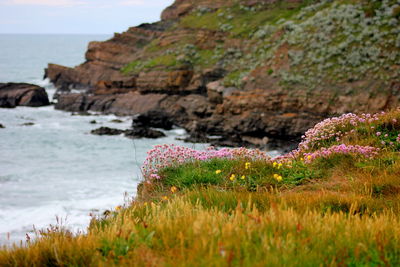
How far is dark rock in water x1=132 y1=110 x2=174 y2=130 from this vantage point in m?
32.3

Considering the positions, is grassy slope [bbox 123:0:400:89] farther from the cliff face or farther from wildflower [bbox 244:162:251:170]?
wildflower [bbox 244:162:251:170]

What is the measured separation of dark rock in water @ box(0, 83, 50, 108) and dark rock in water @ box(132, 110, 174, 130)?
1490 cm

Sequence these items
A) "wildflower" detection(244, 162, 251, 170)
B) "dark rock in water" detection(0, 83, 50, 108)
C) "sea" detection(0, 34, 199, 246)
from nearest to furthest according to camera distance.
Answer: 1. "wildflower" detection(244, 162, 251, 170)
2. "sea" detection(0, 34, 199, 246)
3. "dark rock in water" detection(0, 83, 50, 108)

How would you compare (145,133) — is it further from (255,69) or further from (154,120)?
(255,69)

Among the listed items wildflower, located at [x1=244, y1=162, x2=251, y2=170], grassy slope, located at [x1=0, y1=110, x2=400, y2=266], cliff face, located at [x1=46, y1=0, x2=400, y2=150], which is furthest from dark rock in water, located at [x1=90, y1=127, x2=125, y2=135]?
grassy slope, located at [x1=0, y1=110, x2=400, y2=266]

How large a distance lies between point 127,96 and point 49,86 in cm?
2042

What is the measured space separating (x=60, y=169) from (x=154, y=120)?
12152 millimetres

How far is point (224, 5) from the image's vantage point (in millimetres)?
52062

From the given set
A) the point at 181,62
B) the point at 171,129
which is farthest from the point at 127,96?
the point at 171,129

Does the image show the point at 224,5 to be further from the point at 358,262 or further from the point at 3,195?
the point at 358,262

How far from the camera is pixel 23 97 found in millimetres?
43688

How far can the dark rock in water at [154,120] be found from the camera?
1271 inches

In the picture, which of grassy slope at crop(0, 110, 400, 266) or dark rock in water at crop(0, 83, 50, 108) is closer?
grassy slope at crop(0, 110, 400, 266)

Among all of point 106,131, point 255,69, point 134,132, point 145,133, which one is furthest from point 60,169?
point 255,69
